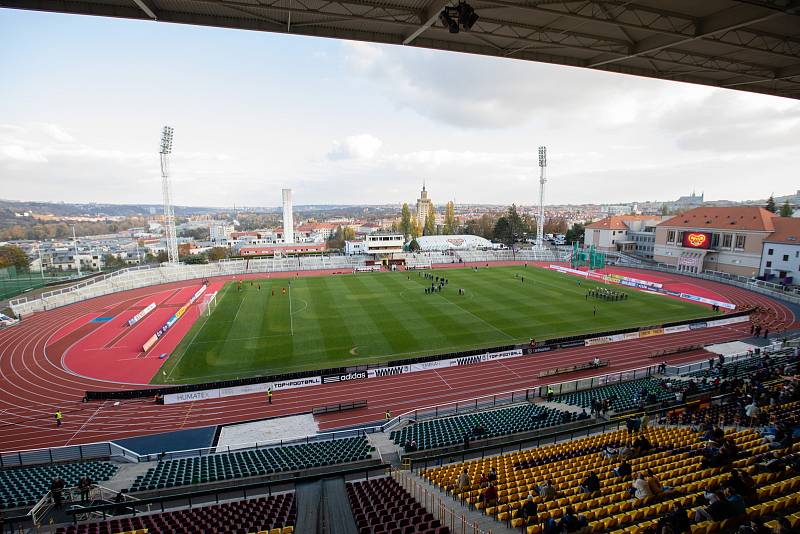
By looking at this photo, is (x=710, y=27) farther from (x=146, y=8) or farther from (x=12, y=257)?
(x=12, y=257)

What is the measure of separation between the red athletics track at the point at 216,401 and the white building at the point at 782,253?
2258 centimetres

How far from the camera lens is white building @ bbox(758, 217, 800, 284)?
42875 mm

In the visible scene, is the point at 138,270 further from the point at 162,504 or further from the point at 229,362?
the point at 162,504

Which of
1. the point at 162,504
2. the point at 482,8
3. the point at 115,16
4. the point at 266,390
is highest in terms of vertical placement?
the point at 482,8

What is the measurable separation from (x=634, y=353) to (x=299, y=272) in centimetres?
4527

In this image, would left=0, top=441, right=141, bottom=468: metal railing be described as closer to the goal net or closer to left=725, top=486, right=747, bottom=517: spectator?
→ left=725, top=486, right=747, bottom=517: spectator

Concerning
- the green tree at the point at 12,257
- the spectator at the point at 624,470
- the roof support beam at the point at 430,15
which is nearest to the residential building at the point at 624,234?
the roof support beam at the point at 430,15

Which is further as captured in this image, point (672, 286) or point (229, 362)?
point (672, 286)

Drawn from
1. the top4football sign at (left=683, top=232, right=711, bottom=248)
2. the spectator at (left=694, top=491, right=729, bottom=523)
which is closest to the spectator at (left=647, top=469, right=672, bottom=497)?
the spectator at (left=694, top=491, right=729, bottom=523)

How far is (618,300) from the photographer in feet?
128

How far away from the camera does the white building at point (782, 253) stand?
42875mm

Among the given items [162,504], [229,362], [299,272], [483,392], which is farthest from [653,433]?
[299,272]

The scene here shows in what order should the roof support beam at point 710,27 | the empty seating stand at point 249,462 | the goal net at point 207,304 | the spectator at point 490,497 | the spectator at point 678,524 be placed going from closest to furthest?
1. the spectator at point 678,524
2. the spectator at point 490,497
3. the roof support beam at point 710,27
4. the empty seating stand at point 249,462
5. the goal net at point 207,304

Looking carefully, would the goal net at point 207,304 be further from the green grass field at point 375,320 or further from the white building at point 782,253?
the white building at point 782,253
